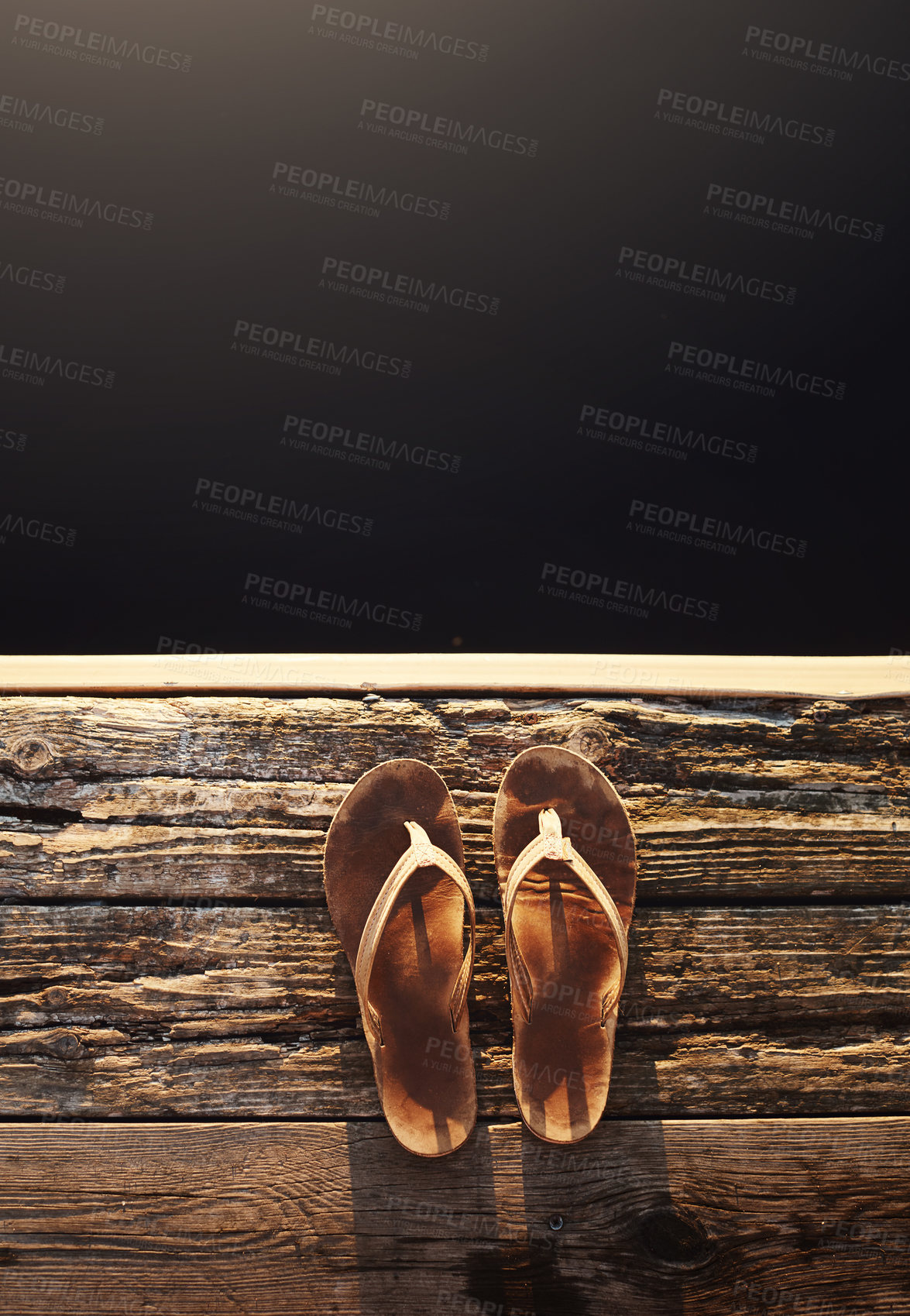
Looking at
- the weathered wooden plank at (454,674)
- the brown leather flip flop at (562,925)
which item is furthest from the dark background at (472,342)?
the brown leather flip flop at (562,925)

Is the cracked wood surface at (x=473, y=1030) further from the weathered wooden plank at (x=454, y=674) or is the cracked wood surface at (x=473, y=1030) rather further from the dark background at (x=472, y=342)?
the dark background at (x=472, y=342)

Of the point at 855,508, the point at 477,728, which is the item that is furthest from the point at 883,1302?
the point at 855,508

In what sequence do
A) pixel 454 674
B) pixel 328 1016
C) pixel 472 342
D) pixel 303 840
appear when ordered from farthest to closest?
pixel 472 342
pixel 454 674
pixel 303 840
pixel 328 1016

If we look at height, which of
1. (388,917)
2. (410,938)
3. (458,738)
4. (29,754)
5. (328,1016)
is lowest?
(328,1016)

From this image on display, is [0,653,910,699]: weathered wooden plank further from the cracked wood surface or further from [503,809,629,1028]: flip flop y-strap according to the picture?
[503,809,629,1028]: flip flop y-strap

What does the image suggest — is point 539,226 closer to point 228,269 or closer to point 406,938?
point 228,269

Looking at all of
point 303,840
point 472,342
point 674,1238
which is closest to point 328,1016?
point 303,840

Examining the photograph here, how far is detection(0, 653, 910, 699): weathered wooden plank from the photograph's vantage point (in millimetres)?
1562

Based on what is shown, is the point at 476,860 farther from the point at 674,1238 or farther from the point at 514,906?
the point at 674,1238

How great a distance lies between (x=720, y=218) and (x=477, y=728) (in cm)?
260

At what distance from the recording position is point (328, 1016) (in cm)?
135

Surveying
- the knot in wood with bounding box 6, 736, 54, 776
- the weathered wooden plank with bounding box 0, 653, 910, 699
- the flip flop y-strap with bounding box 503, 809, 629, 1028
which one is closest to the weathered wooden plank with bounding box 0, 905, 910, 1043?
the flip flop y-strap with bounding box 503, 809, 629, 1028

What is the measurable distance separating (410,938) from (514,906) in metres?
0.27

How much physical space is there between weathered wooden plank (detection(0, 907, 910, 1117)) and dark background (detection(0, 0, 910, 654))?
143 centimetres
